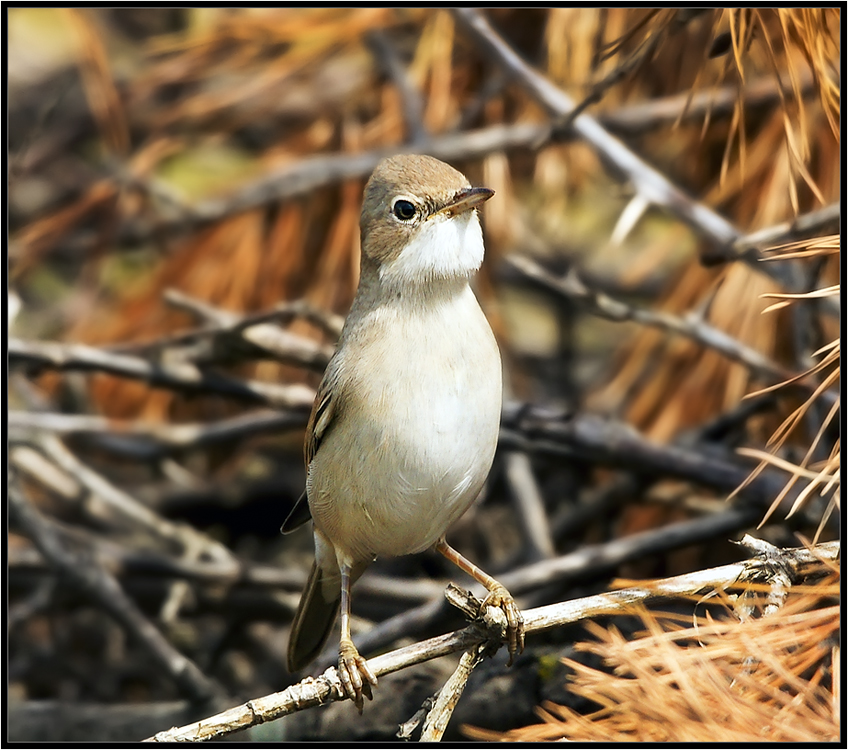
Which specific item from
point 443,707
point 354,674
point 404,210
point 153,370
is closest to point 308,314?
point 153,370

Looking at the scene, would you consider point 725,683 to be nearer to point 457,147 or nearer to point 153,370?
point 457,147

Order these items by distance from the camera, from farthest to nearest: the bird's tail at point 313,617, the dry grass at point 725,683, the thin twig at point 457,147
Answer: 1. the thin twig at point 457,147
2. the bird's tail at point 313,617
3. the dry grass at point 725,683

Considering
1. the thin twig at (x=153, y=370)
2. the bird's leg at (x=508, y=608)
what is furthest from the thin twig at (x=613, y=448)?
the bird's leg at (x=508, y=608)

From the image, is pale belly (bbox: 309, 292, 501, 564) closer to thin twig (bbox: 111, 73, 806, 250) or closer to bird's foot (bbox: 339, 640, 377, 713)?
bird's foot (bbox: 339, 640, 377, 713)

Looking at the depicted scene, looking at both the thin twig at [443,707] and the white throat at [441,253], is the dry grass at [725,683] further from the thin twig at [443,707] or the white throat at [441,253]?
the white throat at [441,253]

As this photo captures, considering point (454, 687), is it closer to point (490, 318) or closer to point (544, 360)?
point (490, 318)

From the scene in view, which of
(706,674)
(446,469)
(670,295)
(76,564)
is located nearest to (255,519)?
(76,564)
